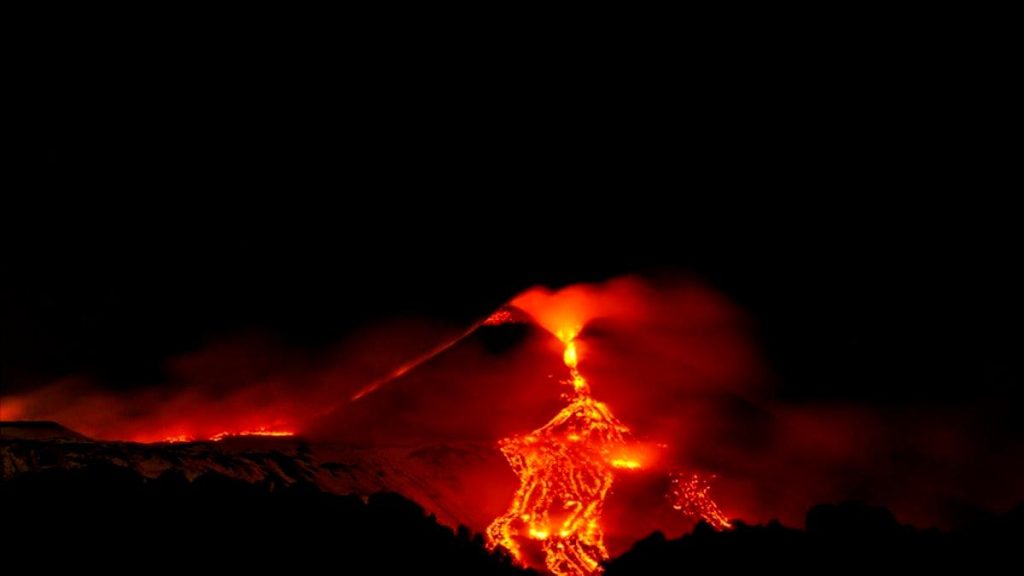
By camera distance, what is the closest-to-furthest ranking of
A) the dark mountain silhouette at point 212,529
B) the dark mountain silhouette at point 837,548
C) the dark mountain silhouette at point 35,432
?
the dark mountain silhouette at point 212,529 → the dark mountain silhouette at point 837,548 → the dark mountain silhouette at point 35,432

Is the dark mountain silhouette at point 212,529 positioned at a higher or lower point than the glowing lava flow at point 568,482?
lower

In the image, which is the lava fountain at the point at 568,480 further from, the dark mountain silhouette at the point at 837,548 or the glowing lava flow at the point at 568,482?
the dark mountain silhouette at the point at 837,548

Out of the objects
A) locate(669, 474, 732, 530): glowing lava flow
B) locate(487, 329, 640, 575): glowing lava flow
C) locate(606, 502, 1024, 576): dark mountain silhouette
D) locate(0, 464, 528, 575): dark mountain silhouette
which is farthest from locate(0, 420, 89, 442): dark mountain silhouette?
locate(669, 474, 732, 530): glowing lava flow

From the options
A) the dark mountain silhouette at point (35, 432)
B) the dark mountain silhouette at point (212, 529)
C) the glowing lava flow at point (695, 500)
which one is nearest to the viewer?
the dark mountain silhouette at point (212, 529)

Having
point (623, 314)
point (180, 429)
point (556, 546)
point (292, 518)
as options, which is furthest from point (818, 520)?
point (180, 429)

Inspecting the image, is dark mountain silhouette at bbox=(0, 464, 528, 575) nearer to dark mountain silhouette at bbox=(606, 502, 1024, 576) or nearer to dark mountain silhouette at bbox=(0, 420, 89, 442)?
dark mountain silhouette at bbox=(606, 502, 1024, 576)

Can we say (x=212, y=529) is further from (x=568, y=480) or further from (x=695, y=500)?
(x=695, y=500)

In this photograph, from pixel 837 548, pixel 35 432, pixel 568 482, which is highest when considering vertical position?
pixel 35 432

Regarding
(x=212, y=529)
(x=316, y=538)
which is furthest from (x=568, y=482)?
(x=212, y=529)

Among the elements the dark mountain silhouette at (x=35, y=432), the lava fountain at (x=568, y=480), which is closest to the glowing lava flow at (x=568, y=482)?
the lava fountain at (x=568, y=480)
